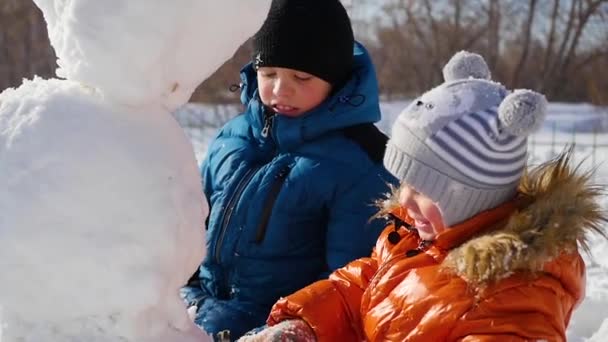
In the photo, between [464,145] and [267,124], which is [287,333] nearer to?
[464,145]

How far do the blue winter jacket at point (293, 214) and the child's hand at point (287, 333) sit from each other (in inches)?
12.4

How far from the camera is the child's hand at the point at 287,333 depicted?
1866 mm

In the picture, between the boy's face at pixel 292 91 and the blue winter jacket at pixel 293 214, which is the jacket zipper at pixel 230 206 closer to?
the blue winter jacket at pixel 293 214

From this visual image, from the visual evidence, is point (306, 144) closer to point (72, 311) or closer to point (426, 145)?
point (426, 145)

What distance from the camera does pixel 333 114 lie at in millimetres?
2299

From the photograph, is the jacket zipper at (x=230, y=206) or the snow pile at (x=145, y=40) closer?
the snow pile at (x=145, y=40)

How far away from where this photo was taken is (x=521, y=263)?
5.25 feet

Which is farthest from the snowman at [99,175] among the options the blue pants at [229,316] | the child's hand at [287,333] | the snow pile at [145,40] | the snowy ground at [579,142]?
the snowy ground at [579,142]

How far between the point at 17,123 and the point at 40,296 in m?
0.30

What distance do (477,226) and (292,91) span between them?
80cm

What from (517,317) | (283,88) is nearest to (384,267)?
(517,317)

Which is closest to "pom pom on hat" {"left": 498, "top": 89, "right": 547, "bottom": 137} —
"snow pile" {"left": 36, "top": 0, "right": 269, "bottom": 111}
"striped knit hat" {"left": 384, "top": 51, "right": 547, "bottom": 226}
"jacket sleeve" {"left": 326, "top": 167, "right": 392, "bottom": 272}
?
"striped knit hat" {"left": 384, "top": 51, "right": 547, "bottom": 226}

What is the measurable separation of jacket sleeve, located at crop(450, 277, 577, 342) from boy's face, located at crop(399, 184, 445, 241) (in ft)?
0.77

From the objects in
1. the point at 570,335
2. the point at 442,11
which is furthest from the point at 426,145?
the point at 442,11
